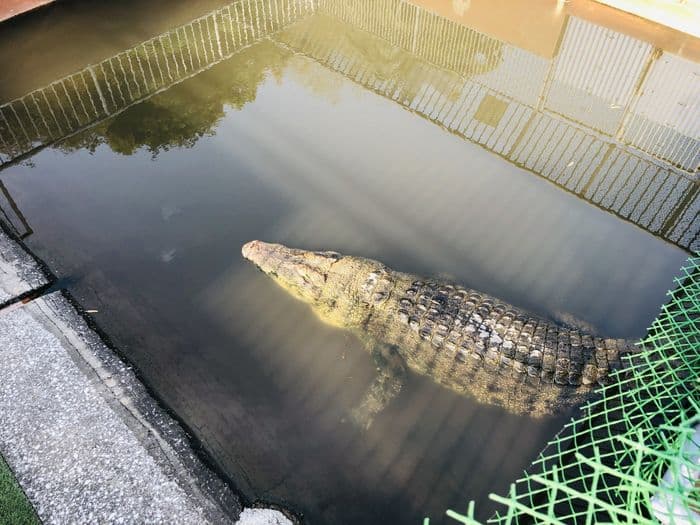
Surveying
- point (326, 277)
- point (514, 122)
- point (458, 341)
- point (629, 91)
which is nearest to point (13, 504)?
point (326, 277)

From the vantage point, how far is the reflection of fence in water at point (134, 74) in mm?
7660

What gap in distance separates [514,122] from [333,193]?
3124 mm

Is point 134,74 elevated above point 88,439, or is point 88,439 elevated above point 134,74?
point 134,74

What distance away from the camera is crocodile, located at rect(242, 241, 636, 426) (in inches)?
191

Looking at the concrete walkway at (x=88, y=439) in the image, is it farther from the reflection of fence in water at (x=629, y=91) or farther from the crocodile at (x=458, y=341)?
the reflection of fence in water at (x=629, y=91)

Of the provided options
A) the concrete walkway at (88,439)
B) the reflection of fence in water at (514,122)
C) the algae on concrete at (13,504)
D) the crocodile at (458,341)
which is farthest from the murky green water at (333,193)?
the algae on concrete at (13,504)

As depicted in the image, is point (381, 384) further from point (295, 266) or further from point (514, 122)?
point (514, 122)

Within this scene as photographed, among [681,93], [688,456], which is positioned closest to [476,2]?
[681,93]

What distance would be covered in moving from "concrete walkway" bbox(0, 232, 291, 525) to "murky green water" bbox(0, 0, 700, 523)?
311mm

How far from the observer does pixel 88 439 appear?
14.5 ft

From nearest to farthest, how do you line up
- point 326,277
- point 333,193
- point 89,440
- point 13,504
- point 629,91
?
point 13,504 < point 89,440 < point 326,277 < point 333,193 < point 629,91

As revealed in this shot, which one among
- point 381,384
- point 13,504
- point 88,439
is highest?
point 381,384

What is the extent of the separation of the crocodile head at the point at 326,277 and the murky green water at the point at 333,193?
20cm

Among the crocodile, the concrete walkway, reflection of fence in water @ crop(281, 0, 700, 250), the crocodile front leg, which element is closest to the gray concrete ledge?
the concrete walkway
